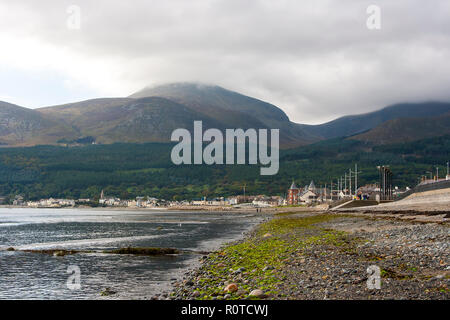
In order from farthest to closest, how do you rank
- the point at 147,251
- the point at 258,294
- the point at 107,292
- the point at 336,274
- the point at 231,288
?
the point at 147,251
the point at 107,292
the point at 231,288
the point at 336,274
the point at 258,294

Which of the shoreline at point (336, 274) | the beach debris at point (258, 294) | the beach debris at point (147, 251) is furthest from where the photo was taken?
the beach debris at point (147, 251)

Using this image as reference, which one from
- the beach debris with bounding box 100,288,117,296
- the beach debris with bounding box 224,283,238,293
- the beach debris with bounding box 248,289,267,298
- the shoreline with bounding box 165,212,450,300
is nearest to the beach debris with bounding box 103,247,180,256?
the shoreline with bounding box 165,212,450,300

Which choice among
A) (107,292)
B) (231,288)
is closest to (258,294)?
(231,288)

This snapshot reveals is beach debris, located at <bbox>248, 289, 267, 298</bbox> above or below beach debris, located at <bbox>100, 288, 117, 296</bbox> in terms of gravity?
above

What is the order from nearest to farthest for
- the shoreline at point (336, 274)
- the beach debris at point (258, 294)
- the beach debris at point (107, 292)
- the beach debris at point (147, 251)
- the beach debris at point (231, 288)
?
1. the shoreline at point (336, 274)
2. the beach debris at point (258, 294)
3. the beach debris at point (231, 288)
4. the beach debris at point (107, 292)
5. the beach debris at point (147, 251)

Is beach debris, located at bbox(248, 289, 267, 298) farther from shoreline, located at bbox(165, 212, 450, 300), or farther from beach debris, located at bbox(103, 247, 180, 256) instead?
beach debris, located at bbox(103, 247, 180, 256)

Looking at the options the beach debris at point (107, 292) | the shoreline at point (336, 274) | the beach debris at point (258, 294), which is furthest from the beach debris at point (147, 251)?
the beach debris at point (258, 294)

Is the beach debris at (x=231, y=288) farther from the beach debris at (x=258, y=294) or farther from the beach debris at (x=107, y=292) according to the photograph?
the beach debris at (x=107, y=292)

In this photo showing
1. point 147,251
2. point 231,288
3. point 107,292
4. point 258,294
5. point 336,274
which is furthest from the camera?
point 147,251

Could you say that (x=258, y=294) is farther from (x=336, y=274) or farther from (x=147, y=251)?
(x=147, y=251)

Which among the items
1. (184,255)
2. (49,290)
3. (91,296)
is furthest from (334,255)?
(184,255)

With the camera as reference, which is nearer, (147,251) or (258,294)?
(258,294)

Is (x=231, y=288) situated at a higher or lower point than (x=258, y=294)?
lower
